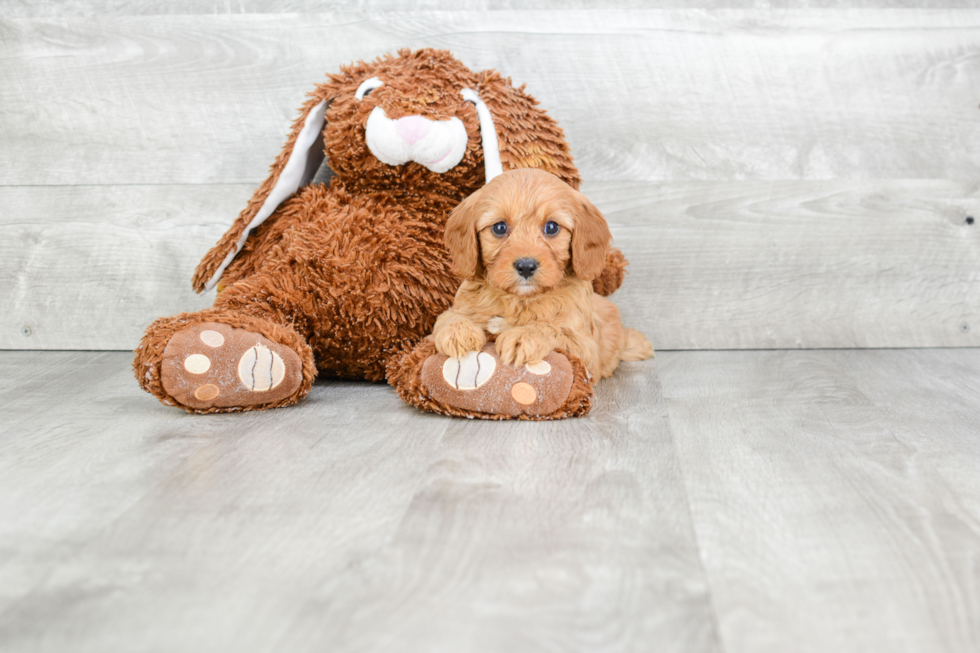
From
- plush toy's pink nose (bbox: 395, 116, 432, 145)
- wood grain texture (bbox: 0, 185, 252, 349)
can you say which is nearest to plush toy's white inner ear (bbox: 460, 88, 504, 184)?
plush toy's pink nose (bbox: 395, 116, 432, 145)

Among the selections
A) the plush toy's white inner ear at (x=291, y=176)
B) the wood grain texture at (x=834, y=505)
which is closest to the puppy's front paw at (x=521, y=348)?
the wood grain texture at (x=834, y=505)

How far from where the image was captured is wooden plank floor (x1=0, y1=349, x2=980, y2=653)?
2.11ft

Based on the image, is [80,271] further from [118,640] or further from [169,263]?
[118,640]

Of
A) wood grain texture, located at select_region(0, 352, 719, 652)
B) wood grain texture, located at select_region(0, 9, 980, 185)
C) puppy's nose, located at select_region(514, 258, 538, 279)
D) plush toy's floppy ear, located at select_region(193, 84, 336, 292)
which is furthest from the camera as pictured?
wood grain texture, located at select_region(0, 9, 980, 185)

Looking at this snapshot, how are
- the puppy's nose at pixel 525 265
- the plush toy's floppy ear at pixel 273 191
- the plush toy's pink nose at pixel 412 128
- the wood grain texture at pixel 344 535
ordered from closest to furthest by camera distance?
the wood grain texture at pixel 344 535 < the puppy's nose at pixel 525 265 < the plush toy's pink nose at pixel 412 128 < the plush toy's floppy ear at pixel 273 191

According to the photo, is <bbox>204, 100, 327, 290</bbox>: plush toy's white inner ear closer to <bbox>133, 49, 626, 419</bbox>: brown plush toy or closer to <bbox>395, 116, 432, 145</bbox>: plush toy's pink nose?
<bbox>133, 49, 626, 419</bbox>: brown plush toy

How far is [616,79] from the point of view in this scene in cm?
173

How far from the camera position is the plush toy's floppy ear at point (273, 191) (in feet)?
4.79

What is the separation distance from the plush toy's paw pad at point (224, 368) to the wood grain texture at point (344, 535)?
3 cm

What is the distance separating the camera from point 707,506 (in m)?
0.87

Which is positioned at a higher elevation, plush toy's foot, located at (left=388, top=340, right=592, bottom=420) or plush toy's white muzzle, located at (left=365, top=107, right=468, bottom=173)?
plush toy's white muzzle, located at (left=365, top=107, right=468, bottom=173)

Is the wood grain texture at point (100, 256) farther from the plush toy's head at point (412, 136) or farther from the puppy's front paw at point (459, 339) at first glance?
the puppy's front paw at point (459, 339)

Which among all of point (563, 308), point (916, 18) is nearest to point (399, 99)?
point (563, 308)

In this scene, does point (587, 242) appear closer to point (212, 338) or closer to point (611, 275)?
point (611, 275)
